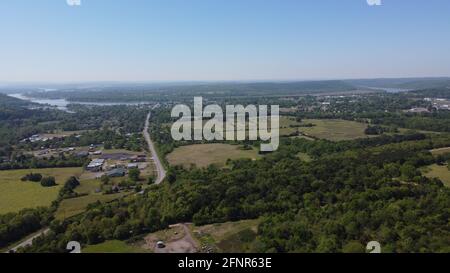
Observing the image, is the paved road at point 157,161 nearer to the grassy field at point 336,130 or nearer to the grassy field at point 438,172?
the grassy field at point 438,172

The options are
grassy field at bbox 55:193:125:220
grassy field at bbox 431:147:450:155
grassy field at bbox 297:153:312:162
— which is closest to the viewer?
grassy field at bbox 55:193:125:220

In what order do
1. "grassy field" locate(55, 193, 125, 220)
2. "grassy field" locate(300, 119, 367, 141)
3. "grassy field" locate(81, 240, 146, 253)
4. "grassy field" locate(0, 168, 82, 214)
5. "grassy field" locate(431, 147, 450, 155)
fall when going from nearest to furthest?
"grassy field" locate(81, 240, 146, 253)
"grassy field" locate(55, 193, 125, 220)
"grassy field" locate(0, 168, 82, 214)
"grassy field" locate(431, 147, 450, 155)
"grassy field" locate(300, 119, 367, 141)

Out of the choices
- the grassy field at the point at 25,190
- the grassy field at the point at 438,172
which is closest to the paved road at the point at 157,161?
the grassy field at the point at 25,190

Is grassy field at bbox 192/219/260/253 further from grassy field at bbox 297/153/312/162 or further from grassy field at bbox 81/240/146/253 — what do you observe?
grassy field at bbox 297/153/312/162

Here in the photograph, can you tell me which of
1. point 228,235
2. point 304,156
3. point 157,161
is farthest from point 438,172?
point 157,161

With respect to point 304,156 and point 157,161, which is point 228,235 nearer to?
point 304,156

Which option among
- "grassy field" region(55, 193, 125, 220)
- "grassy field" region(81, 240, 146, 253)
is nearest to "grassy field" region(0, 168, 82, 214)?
"grassy field" region(55, 193, 125, 220)

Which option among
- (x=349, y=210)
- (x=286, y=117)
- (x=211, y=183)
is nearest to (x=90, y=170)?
(x=211, y=183)

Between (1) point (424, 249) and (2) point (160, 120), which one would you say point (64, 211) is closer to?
(1) point (424, 249)
